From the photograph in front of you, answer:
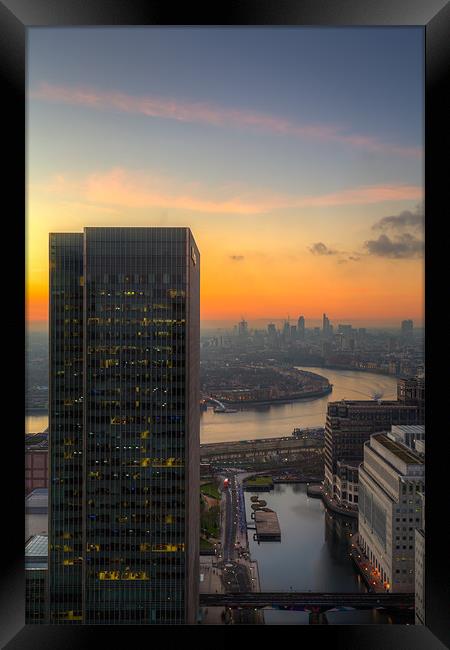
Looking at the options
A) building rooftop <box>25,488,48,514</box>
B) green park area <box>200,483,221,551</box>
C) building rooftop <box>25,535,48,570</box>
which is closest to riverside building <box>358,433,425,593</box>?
green park area <box>200,483,221,551</box>

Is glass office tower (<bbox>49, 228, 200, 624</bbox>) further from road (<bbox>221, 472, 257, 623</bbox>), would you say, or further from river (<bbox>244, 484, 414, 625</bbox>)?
river (<bbox>244, 484, 414, 625</bbox>)

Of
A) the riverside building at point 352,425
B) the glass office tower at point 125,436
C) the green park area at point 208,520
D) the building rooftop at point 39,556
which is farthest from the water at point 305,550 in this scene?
the building rooftop at point 39,556

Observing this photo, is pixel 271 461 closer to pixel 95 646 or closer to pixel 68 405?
pixel 68 405

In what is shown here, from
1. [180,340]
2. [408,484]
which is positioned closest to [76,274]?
[180,340]

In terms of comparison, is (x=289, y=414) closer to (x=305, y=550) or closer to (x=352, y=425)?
(x=352, y=425)

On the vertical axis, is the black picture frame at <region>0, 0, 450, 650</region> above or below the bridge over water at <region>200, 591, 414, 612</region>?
above
